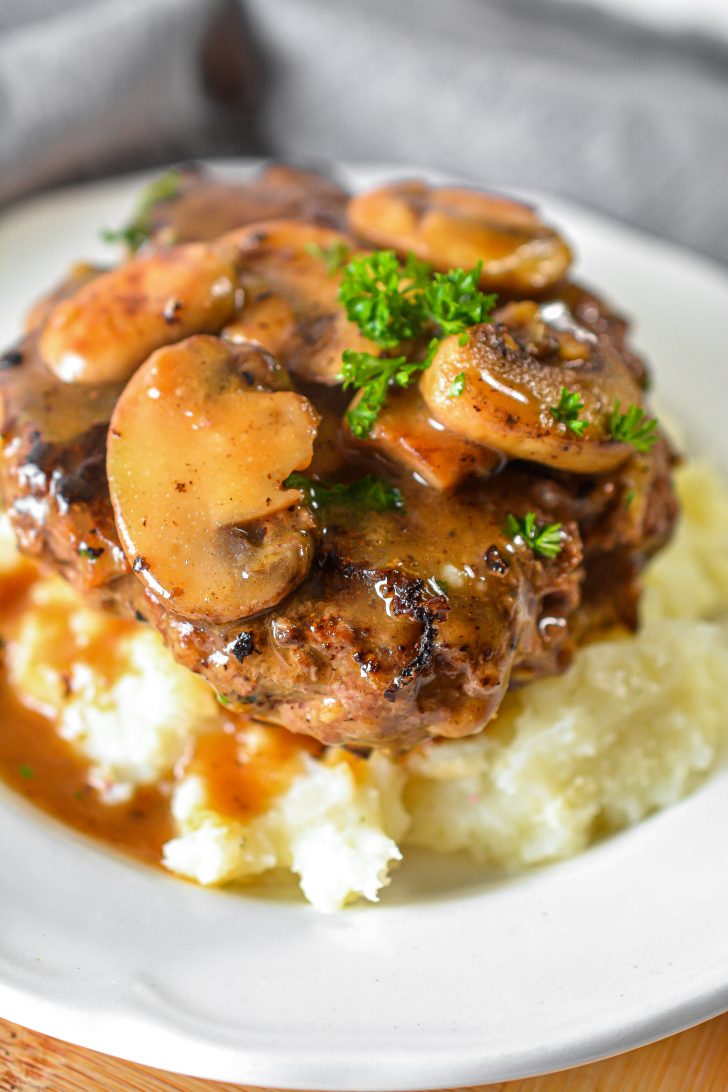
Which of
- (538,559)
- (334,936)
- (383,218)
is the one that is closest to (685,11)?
(383,218)

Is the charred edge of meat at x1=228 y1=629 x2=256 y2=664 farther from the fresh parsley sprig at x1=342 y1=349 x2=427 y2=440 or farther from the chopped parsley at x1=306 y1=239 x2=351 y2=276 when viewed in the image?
the chopped parsley at x1=306 y1=239 x2=351 y2=276

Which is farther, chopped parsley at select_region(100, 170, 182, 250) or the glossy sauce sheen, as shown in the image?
chopped parsley at select_region(100, 170, 182, 250)

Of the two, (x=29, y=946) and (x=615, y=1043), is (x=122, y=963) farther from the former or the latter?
(x=615, y=1043)

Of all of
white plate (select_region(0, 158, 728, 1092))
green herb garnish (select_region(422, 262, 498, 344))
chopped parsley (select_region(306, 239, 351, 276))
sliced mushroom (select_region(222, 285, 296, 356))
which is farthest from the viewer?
chopped parsley (select_region(306, 239, 351, 276))

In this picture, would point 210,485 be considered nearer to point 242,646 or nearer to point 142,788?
point 242,646

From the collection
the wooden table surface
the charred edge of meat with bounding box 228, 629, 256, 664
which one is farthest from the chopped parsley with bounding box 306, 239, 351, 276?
the wooden table surface

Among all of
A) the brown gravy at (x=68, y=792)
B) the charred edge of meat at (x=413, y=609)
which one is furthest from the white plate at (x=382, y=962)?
the charred edge of meat at (x=413, y=609)
